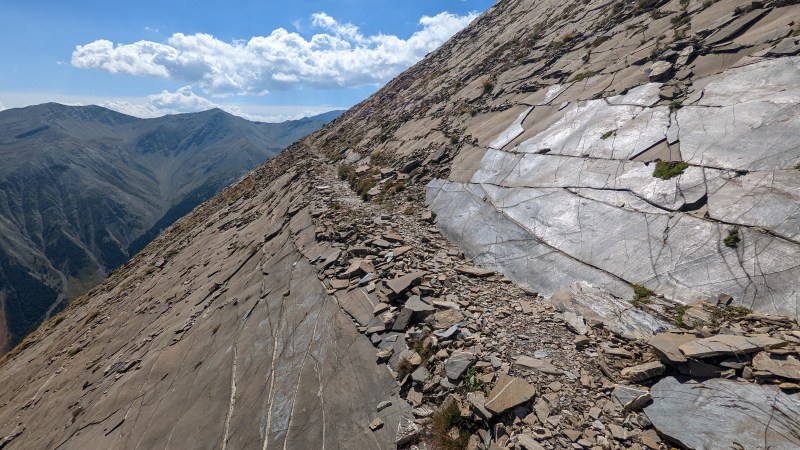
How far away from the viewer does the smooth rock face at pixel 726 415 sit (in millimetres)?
6605

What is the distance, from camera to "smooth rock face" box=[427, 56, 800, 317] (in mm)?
10320

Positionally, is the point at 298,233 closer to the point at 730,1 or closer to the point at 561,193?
the point at 561,193

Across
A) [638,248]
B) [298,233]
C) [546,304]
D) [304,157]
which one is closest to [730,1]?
[638,248]

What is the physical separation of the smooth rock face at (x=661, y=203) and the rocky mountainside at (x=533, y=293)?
71 mm

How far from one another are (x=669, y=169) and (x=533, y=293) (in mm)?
6961

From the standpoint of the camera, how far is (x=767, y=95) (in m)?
13.6

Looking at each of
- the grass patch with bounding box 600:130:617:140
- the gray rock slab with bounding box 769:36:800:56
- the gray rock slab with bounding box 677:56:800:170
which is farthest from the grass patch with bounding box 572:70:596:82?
the gray rock slab with bounding box 769:36:800:56

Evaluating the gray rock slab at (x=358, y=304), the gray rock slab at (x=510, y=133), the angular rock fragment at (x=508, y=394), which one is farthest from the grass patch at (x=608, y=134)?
the angular rock fragment at (x=508, y=394)

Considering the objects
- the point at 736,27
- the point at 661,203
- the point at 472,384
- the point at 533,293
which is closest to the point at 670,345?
the point at 533,293

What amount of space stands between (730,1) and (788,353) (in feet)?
71.4

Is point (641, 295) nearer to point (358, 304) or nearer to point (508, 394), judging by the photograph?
point (508, 394)

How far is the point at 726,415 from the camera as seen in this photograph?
7.11 m

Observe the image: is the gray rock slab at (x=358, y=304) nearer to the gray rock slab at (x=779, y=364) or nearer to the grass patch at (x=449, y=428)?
the grass patch at (x=449, y=428)

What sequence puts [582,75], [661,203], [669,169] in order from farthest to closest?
[582,75]
[669,169]
[661,203]
